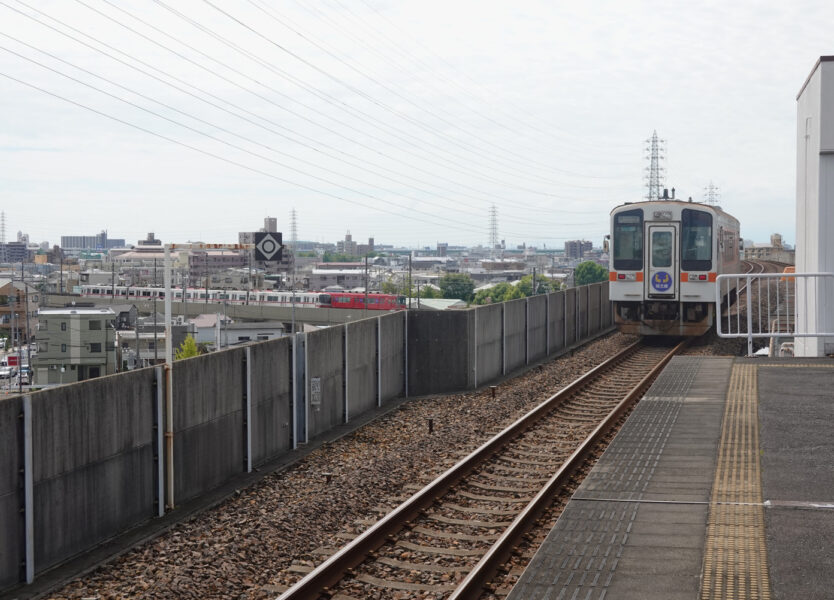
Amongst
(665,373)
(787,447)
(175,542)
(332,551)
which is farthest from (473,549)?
(665,373)

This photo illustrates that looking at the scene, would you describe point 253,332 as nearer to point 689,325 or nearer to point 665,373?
point 689,325

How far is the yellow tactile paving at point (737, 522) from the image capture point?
5250 mm

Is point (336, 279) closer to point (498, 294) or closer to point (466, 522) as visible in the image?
point (498, 294)

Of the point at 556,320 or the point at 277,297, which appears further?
the point at 277,297

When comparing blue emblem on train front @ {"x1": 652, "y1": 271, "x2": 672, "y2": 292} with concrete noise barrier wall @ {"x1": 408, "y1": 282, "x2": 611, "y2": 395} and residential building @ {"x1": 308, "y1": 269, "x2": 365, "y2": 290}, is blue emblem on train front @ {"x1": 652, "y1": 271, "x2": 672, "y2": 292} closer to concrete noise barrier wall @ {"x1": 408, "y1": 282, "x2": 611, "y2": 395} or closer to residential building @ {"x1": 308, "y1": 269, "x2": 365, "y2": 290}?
concrete noise barrier wall @ {"x1": 408, "y1": 282, "x2": 611, "y2": 395}

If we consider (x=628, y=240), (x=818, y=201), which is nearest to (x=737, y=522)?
(x=818, y=201)

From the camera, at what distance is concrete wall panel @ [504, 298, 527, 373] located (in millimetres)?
19812

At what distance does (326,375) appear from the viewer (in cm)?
1310

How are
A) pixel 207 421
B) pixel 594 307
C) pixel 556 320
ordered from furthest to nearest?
pixel 594 307
pixel 556 320
pixel 207 421

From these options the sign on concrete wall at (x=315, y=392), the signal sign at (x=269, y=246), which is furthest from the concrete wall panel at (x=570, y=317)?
the sign on concrete wall at (x=315, y=392)

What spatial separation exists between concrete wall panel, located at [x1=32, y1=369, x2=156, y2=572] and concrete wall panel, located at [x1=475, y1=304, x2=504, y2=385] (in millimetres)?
9669

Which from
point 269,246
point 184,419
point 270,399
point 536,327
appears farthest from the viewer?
point 536,327

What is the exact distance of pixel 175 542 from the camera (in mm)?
7859

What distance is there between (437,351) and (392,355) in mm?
1289
